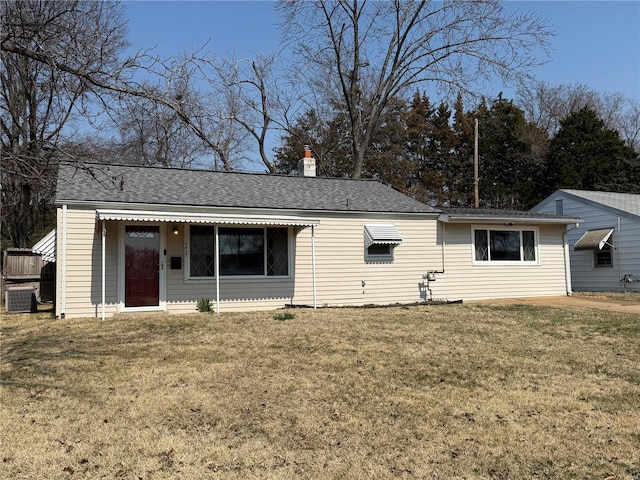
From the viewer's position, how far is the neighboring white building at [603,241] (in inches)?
655

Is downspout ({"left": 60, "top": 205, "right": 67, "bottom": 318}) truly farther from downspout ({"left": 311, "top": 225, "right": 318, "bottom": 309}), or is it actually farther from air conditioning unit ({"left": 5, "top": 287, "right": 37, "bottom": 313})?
downspout ({"left": 311, "top": 225, "right": 318, "bottom": 309})

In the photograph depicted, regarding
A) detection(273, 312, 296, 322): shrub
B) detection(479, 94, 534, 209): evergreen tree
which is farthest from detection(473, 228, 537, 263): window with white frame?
detection(479, 94, 534, 209): evergreen tree

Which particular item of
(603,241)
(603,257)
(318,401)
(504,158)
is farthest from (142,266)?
(504,158)

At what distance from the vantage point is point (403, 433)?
4445mm

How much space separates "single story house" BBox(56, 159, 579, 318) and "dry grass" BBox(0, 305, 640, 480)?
7.39 ft

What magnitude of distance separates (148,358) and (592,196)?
17788mm

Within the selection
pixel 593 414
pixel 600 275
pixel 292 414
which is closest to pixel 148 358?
pixel 292 414

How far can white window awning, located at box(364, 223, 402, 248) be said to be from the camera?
13.1 metres

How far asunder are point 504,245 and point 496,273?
0.92 metres

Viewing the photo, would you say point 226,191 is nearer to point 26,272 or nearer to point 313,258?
point 313,258

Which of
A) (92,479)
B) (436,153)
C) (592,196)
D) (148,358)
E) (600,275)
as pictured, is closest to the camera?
(92,479)

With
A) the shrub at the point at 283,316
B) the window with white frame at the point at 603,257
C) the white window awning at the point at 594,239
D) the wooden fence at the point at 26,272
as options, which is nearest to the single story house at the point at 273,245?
the shrub at the point at 283,316

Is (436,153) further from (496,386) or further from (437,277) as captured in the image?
(496,386)

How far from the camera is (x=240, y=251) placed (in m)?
12.1
